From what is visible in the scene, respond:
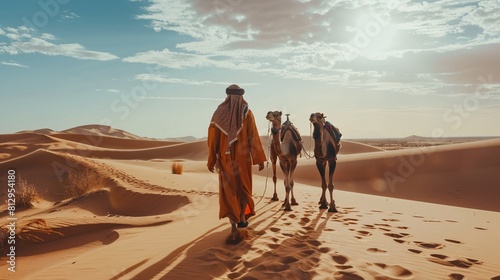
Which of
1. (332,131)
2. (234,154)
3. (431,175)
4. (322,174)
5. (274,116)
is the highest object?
(274,116)

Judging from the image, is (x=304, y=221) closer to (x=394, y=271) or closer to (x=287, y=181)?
(x=287, y=181)

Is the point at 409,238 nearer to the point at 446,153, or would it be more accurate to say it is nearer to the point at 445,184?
the point at 445,184

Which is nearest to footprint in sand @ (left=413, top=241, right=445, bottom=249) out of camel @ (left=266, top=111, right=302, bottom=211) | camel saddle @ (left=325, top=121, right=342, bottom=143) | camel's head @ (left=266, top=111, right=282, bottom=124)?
camel @ (left=266, top=111, right=302, bottom=211)

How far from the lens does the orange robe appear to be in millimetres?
5609

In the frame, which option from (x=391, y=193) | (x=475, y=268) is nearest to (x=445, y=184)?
(x=391, y=193)

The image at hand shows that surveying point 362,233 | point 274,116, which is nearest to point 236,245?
point 362,233

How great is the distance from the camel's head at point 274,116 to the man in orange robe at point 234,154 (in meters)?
3.28

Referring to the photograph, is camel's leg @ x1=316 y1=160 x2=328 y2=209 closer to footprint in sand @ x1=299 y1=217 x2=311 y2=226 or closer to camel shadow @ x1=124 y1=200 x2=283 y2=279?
footprint in sand @ x1=299 y1=217 x2=311 y2=226

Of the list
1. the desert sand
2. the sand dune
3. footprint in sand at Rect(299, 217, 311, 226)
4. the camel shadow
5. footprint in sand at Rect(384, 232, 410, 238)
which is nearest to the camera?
the camel shadow

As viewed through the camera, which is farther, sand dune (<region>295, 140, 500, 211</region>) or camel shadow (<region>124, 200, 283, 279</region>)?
sand dune (<region>295, 140, 500, 211</region>)

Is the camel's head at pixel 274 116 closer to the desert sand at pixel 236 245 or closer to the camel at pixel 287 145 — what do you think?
the camel at pixel 287 145

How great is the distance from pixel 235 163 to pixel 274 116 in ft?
12.6

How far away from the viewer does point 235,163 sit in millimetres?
5691

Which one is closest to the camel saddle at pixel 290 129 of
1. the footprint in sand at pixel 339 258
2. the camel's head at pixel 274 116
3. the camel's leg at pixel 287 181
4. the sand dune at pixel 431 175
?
the camel's head at pixel 274 116
